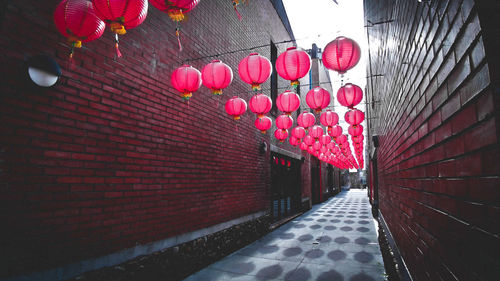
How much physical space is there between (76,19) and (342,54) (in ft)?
10.4

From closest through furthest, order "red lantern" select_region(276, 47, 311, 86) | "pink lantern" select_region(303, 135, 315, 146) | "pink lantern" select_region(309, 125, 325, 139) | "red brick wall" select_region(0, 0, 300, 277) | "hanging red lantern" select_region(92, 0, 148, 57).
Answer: "hanging red lantern" select_region(92, 0, 148, 57)
"red brick wall" select_region(0, 0, 300, 277)
"red lantern" select_region(276, 47, 311, 86)
"pink lantern" select_region(309, 125, 325, 139)
"pink lantern" select_region(303, 135, 315, 146)

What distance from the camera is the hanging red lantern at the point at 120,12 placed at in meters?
2.05

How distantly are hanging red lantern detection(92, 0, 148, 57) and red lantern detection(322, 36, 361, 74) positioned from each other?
8.06ft

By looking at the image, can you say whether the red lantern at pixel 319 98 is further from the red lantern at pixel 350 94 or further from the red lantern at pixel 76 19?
the red lantern at pixel 76 19

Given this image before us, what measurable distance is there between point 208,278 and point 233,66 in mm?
5282

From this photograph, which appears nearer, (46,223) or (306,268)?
(46,223)

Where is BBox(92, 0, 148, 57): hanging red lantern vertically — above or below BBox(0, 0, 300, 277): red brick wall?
above

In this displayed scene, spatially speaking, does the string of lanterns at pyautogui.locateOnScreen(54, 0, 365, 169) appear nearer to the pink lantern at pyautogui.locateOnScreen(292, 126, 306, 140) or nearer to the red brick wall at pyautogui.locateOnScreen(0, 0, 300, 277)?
the pink lantern at pyautogui.locateOnScreen(292, 126, 306, 140)

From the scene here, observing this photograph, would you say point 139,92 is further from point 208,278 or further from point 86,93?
point 208,278

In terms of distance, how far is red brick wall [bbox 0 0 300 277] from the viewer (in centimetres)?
237

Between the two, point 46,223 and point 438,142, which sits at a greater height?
point 438,142

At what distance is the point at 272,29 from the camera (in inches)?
393

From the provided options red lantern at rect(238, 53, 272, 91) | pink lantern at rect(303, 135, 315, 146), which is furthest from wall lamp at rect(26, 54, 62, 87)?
pink lantern at rect(303, 135, 315, 146)

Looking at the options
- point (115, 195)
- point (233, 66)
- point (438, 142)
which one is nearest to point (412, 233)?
point (438, 142)
